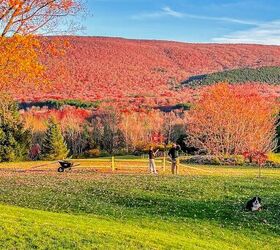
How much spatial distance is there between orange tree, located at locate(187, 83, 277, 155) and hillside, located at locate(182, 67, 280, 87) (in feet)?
345

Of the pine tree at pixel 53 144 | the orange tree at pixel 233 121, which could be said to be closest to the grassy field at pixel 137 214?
the orange tree at pixel 233 121

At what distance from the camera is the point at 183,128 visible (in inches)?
3578

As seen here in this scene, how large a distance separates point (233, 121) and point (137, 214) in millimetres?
37948

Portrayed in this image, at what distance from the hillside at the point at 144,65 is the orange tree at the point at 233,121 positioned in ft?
271

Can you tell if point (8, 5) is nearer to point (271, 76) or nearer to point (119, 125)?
point (119, 125)

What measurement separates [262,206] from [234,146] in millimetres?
35782

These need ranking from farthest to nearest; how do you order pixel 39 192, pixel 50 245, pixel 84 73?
pixel 84 73 < pixel 39 192 < pixel 50 245

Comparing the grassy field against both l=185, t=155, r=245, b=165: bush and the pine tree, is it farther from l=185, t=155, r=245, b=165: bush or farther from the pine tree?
the pine tree

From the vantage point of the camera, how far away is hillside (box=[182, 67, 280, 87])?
163 meters

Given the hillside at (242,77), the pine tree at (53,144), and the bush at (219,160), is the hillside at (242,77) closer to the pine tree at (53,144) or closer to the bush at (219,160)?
the pine tree at (53,144)

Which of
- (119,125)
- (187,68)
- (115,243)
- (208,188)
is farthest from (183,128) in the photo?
(187,68)

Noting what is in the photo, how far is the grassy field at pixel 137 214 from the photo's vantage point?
46.6 ft

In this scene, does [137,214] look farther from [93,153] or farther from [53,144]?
[93,153]

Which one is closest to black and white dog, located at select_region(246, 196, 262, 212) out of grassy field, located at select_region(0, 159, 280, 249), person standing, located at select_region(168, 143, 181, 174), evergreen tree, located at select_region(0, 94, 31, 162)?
grassy field, located at select_region(0, 159, 280, 249)
